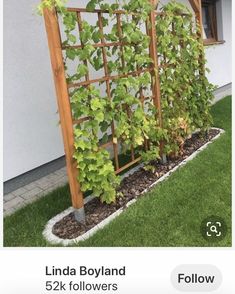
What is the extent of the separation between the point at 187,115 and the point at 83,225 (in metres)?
2.05

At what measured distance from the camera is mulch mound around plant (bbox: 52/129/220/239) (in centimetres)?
321

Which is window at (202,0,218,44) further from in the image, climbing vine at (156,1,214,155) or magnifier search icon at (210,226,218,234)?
magnifier search icon at (210,226,218,234)

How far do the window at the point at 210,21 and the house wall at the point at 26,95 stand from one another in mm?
4891

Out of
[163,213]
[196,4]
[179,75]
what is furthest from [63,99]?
[196,4]

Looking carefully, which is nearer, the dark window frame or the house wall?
the house wall

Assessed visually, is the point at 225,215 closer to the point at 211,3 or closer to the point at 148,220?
the point at 148,220

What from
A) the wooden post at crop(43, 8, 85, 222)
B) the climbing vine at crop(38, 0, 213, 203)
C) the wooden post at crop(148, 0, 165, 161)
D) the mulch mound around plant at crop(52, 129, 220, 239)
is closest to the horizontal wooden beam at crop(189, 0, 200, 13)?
the climbing vine at crop(38, 0, 213, 203)

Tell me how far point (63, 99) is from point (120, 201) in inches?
46.3

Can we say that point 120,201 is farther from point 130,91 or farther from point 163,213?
point 130,91

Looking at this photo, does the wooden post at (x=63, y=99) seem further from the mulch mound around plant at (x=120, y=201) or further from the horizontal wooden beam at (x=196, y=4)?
the horizontal wooden beam at (x=196, y=4)

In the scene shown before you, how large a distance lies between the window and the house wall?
16.0 feet

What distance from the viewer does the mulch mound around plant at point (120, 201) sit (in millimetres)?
3207

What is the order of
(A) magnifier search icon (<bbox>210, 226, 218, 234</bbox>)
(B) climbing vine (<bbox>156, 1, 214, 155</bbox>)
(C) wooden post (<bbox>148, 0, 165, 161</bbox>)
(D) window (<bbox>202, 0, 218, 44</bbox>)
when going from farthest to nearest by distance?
1. (D) window (<bbox>202, 0, 218, 44</bbox>)
2. (B) climbing vine (<bbox>156, 1, 214, 155</bbox>)
3. (C) wooden post (<bbox>148, 0, 165, 161</bbox>)
4. (A) magnifier search icon (<bbox>210, 226, 218, 234</bbox>)

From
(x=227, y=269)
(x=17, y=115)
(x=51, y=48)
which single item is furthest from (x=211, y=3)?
(x=227, y=269)
